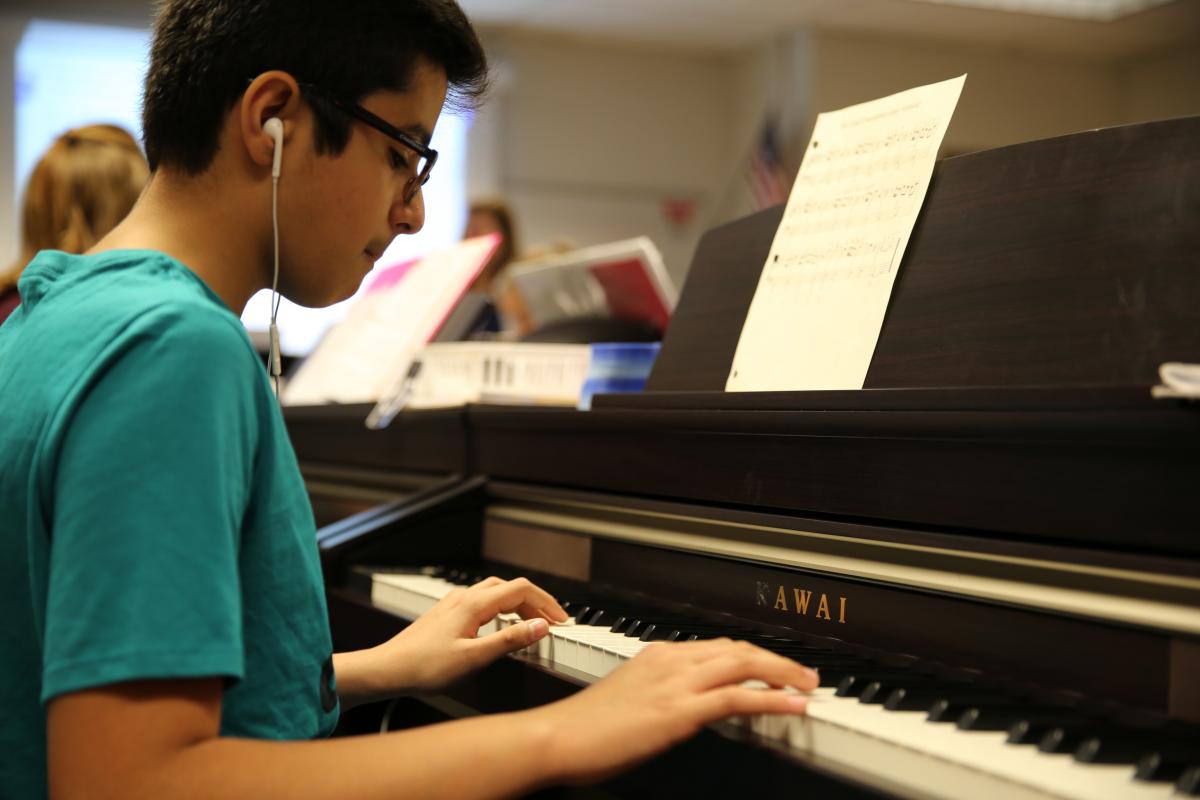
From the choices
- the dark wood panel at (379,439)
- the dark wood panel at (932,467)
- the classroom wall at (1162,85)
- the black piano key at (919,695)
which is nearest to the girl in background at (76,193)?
the dark wood panel at (379,439)

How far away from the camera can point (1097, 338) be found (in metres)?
1.16

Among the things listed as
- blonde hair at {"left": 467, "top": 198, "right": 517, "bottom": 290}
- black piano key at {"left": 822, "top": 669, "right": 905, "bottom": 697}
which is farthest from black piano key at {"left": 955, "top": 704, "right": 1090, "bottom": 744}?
blonde hair at {"left": 467, "top": 198, "right": 517, "bottom": 290}

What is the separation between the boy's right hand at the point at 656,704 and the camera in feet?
2.91

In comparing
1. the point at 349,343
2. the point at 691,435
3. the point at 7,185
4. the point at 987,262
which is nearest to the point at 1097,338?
the point at 987,262

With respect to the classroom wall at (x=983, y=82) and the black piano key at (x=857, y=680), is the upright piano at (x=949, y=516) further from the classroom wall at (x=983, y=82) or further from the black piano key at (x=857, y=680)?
the classroom wall at (x=983, y=82)

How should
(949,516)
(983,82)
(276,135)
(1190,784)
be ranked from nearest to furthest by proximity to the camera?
1. (1190,784)
2. (276,135)
3. (949,516)
4. (983,82)

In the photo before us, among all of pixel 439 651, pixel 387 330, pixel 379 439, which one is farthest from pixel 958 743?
pixel 387 330

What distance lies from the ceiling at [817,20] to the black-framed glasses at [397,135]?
20.1 feet

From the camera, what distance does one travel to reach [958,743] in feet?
2.87

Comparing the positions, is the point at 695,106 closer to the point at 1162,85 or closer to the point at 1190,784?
the point at 1162,85

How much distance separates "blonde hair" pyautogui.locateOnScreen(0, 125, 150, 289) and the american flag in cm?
491

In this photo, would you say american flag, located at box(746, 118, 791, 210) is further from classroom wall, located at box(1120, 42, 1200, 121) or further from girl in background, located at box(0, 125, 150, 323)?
girl in background, located at box(0, 125, 150, 323)

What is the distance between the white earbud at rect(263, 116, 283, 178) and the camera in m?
1.00

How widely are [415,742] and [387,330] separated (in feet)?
7.10
